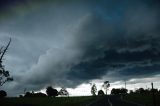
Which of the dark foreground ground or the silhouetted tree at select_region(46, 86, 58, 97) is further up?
the silhouetted tree at select_region(46, 86, 58, 97)

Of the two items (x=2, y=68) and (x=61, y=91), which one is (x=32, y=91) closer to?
(x=61, y=91)

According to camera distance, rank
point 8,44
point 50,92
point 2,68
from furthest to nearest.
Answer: point 50,92, point 2,68, point 8,44

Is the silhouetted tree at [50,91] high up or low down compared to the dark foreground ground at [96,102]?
up

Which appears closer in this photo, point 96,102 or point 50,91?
point 96,102

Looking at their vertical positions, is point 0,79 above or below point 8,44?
below

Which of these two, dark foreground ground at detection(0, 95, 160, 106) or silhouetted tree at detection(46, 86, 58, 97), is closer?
dark foreground ground at detection(0, 95, 160, 106)

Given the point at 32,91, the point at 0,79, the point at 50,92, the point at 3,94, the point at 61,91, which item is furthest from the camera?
the point at 61,91

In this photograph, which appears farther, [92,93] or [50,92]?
[92,93]

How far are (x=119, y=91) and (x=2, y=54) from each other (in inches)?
6820

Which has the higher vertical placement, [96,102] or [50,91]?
[50,91]

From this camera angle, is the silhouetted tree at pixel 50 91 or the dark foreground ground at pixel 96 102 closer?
the dark foreground ground at pixel 96 102

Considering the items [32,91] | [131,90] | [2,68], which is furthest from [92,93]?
[2,68]

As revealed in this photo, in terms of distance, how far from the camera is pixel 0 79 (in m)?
46.5

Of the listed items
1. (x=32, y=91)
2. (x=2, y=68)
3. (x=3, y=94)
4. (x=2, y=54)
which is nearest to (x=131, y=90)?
(x=32, y=91)
